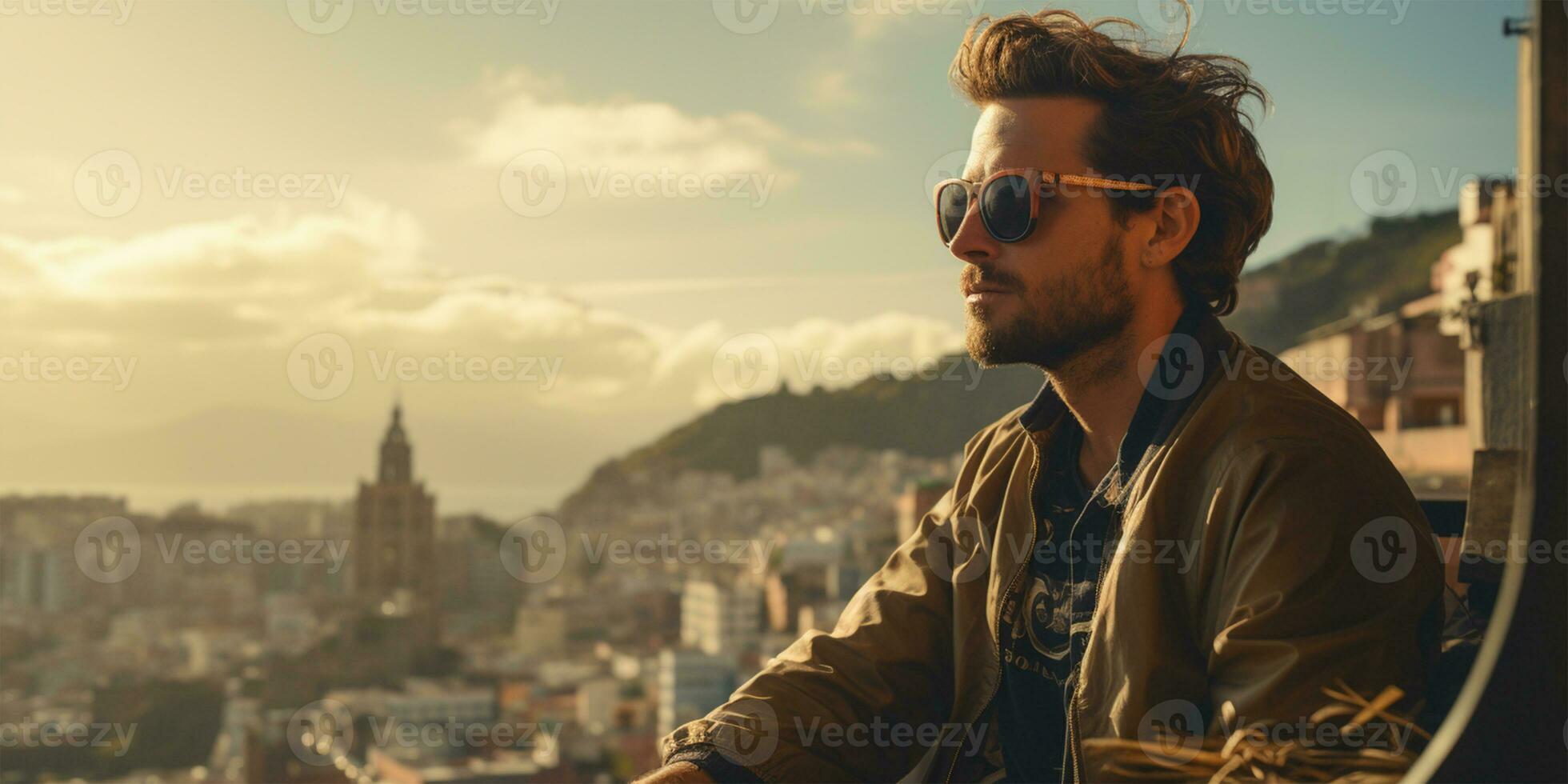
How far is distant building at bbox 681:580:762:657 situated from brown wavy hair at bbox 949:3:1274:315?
2173 cm

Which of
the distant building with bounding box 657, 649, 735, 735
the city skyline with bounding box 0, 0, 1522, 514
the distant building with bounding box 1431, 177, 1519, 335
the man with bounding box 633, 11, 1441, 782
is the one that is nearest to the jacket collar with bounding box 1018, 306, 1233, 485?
the man with bounding box 633, 11, 1441, 782

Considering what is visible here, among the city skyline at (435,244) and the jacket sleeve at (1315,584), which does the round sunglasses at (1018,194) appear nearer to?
the jacket sleeve at (1315,584)

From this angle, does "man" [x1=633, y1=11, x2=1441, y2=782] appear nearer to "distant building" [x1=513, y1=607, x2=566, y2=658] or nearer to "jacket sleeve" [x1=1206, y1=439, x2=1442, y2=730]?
"jacket sleeve" [x1=1206, y1=439, x2=1442, y2=730]

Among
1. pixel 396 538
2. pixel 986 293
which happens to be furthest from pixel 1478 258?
pixel 396 538

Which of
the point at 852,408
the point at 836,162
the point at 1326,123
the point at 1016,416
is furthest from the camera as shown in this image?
the point at 836,162

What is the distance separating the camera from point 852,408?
2512cm

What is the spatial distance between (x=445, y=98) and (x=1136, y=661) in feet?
116

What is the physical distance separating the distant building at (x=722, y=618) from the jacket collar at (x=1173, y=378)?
71.5 ft

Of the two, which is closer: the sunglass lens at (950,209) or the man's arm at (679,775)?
the man's arm at (679,775)

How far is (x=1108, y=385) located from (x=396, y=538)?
30.8 metres

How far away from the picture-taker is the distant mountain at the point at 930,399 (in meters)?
16.6

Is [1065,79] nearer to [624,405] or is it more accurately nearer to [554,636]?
[554,636]

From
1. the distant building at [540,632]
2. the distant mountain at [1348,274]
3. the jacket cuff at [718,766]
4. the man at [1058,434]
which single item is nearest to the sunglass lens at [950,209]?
the man at [1058,434]

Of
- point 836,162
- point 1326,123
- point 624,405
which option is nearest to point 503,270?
point 624,405
